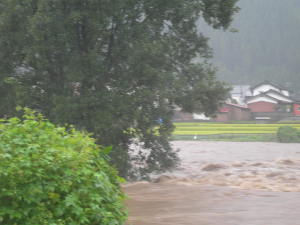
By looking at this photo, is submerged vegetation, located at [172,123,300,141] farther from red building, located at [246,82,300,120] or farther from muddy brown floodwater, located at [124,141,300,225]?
muddy brown floodwater, located at [124,141,300,225]

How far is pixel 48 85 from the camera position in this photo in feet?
51.7

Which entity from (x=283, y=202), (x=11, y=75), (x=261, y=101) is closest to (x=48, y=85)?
(x=11, y=75)

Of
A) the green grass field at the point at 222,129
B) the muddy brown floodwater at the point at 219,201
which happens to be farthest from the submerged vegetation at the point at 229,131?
the muddy brown floodwater at the point at 219,201

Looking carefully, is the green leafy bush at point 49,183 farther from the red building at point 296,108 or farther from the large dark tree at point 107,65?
the red building at point 296,108

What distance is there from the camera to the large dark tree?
1470 cm

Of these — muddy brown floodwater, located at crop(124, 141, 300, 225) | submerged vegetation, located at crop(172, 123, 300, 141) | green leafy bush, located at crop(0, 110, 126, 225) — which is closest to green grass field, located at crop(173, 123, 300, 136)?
submerged vegetation, located at crop(172, 123, 300, 141)

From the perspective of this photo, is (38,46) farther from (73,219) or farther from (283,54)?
(283,54)

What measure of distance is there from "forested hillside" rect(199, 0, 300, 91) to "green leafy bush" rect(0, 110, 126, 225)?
85040mm

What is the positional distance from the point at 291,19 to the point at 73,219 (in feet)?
410

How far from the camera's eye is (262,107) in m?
54.8

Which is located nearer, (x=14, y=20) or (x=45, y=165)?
(x=45, y=165)

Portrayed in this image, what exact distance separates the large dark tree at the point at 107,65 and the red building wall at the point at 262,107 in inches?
1481

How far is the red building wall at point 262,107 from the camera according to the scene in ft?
176

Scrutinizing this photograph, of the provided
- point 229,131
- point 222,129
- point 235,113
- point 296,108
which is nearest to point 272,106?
point 296,108
